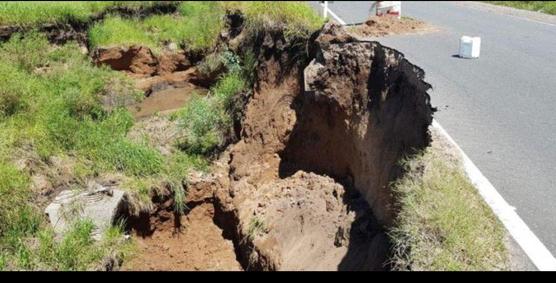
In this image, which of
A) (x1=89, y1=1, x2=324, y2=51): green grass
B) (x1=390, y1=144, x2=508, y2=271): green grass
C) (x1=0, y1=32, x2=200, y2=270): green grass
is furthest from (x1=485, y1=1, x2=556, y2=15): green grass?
(x1=0, y1=32, x2=200, y2=270): green grass

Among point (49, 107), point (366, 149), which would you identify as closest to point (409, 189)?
point (366, 149)

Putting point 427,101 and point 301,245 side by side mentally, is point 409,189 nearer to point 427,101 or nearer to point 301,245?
point 427,101

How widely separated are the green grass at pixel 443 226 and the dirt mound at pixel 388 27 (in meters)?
6.61

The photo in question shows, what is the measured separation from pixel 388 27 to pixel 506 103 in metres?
5.11

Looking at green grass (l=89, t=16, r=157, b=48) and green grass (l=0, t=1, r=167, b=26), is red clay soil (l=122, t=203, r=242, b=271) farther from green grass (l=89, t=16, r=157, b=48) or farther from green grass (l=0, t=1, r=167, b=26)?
green grass (l=0, t=1, r=167, b=26)

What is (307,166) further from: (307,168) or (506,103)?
(506,103)

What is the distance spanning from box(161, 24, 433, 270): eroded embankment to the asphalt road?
85cm

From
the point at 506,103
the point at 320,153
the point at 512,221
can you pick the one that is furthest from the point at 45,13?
the point at 512,221

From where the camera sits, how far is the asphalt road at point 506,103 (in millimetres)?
4980

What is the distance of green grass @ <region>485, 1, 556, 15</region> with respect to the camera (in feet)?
45.4

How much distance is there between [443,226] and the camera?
166 inches

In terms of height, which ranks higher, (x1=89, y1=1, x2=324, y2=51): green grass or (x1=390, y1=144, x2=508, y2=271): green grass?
(x1=89, y1=1, x2=324, y2=51): green grass

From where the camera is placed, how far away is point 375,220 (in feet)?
19.7

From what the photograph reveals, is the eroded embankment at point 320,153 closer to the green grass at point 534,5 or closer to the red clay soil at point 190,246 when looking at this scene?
the red clay soil at point 190,246
